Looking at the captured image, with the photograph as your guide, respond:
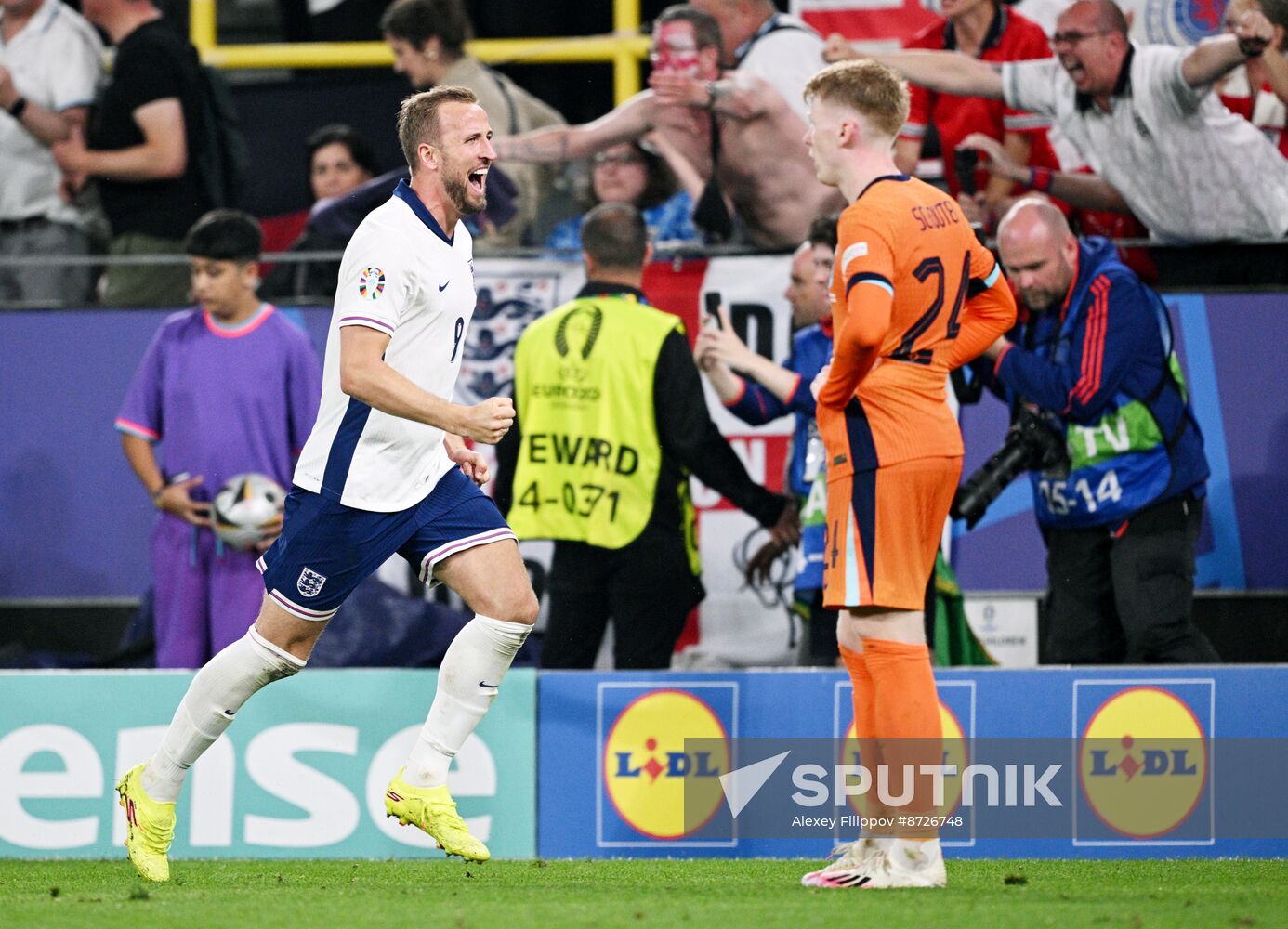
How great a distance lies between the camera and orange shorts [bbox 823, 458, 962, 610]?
4.29m

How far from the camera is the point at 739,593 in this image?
7.73 m

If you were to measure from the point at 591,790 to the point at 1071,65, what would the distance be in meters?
3.93

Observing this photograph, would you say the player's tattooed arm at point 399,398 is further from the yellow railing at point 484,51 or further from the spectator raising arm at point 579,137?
the yellow railing at point 484,51

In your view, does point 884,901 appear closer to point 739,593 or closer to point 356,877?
point 356,877

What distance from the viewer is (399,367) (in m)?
4.68

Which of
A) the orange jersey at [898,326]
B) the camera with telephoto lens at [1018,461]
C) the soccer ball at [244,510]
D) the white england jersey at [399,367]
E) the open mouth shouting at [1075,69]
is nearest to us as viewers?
the orange jersey at [898,326]

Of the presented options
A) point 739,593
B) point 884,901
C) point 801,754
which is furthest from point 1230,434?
point 884,901

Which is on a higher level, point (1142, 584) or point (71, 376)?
point (71, 376)

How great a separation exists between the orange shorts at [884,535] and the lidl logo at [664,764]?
1622 mm

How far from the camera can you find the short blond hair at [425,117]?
15.5ft

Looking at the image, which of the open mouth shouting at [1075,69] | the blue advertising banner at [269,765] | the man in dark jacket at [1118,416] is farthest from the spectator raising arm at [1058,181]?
the blue advertising banner at [269,765]

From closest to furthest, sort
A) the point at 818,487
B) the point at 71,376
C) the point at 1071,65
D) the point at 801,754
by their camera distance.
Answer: the point at 801,754 < the point at 818,487 < the point at 1071,65 < the point at 71,376

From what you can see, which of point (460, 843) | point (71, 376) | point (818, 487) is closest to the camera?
point (460, 843)

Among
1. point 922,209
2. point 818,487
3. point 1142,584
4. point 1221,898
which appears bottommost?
point 1221,898
